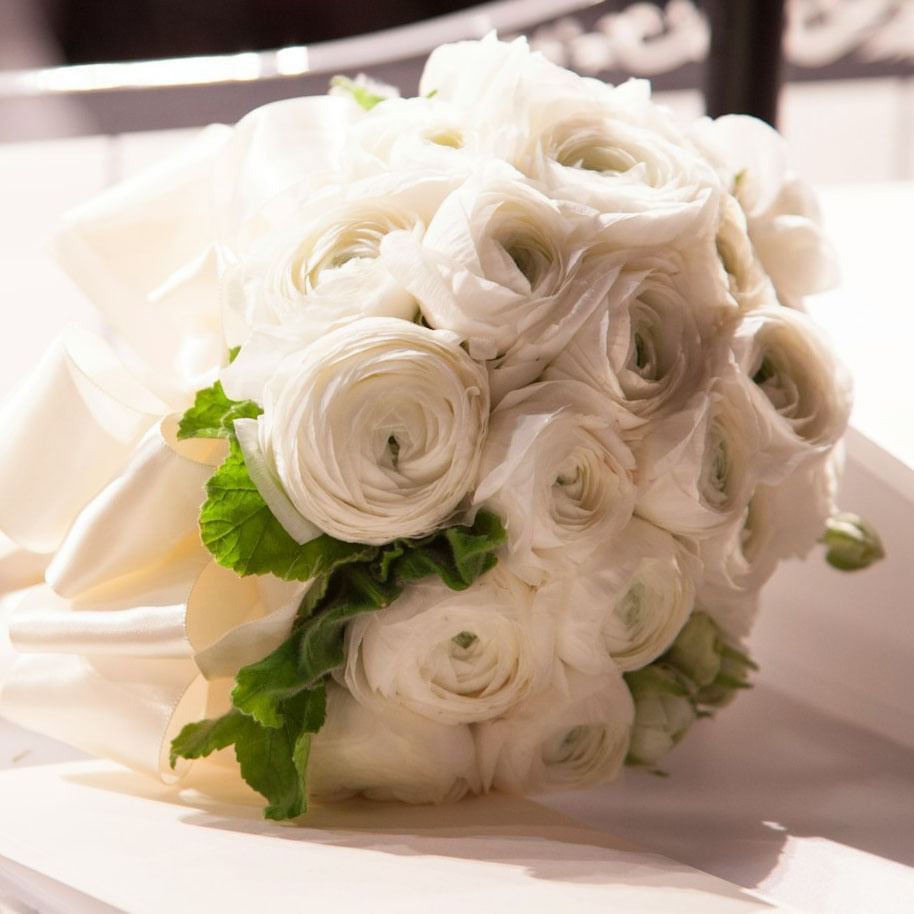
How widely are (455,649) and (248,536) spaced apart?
86 millimetres

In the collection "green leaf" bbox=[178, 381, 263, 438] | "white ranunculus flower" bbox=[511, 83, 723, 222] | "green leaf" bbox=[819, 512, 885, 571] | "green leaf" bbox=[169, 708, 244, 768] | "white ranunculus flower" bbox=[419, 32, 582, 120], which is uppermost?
"white ranunculus flower" bbox=[419, 32, 582, 120]

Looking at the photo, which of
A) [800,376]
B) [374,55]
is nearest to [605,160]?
[800,376]

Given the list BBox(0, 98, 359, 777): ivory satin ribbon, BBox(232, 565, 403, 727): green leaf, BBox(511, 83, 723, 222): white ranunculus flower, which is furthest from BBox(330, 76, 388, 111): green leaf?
BBox(232, 565, 403, 727): green leaf

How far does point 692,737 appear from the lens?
60cm

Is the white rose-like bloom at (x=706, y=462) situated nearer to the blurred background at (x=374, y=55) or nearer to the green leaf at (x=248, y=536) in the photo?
the green leaf at (x=248, y=536)

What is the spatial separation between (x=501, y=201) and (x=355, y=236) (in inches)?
2.2

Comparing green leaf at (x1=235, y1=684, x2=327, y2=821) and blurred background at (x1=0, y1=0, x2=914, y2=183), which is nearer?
green leaf at (x1=235, y1=684, x2=327, y2=821)

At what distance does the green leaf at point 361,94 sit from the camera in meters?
0.60

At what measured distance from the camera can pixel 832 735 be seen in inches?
24.0

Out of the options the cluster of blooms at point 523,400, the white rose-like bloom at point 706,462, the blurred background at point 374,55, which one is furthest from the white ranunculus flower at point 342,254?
the blurred background at point 374,55

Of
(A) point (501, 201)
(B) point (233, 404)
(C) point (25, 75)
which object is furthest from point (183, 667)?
(C) point (25, 75)

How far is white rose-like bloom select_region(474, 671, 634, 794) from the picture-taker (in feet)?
1.68

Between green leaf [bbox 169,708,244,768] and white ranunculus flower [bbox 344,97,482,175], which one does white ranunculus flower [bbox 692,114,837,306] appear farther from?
green leaf [bbox 169,708,244,768]

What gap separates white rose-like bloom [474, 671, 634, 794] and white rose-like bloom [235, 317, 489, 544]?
3.9 inches
